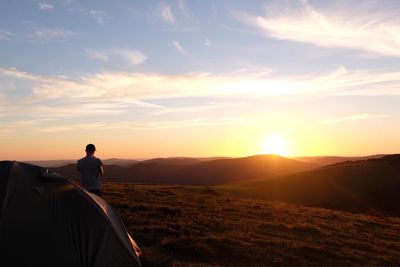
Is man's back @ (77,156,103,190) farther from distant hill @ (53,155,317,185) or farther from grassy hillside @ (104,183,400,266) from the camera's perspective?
distant hill @ (53,155,317,185)

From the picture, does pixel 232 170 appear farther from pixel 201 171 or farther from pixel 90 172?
pixel 90 172

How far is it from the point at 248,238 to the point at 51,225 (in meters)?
9.84

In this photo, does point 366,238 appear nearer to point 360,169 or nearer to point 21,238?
point 21,238

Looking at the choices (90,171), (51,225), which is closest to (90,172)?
(90,171)

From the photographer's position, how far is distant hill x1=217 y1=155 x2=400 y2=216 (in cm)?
5081

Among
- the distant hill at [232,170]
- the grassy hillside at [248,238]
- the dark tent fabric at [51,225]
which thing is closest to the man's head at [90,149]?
the dark tent fabric at [51,225]

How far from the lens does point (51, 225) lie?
35.2ft

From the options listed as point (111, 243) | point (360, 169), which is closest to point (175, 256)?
point (111, 243)

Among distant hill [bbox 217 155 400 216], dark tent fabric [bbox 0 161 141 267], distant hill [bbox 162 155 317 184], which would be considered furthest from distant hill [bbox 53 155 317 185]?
dark tent fabric [bbox 0 161 141 267]

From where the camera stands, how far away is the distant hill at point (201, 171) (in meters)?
145

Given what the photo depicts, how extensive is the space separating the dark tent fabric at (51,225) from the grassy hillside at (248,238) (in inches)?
95.9

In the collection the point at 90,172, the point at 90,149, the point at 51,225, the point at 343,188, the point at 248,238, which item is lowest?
the point at 248,238

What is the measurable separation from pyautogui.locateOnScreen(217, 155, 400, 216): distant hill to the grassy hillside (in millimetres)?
21967

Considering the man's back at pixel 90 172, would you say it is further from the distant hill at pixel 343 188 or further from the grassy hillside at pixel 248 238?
the distant hill at pixel 343 188
